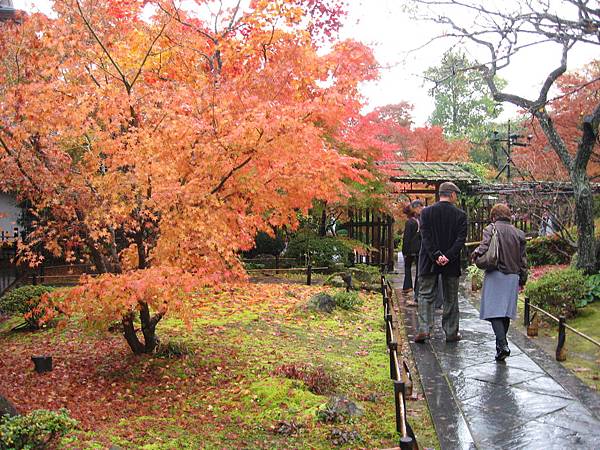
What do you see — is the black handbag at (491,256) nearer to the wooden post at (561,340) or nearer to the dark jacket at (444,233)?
the dark jacket at (444,233)

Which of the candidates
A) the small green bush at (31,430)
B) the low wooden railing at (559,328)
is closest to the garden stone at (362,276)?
the low wooden railing at (559,328)

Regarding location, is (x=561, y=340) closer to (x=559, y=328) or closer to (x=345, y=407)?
(x=559, y=328)

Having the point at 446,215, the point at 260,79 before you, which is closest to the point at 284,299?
the point at 260,79

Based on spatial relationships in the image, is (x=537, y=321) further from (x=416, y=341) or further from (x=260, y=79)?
(x=260, y=79)

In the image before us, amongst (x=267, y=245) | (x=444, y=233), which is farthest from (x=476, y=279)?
(x=267, y=245)

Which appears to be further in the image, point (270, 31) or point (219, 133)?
point (270, 31)

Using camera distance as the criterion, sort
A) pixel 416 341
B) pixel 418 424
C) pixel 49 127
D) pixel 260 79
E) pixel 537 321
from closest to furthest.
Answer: pixel 418 424
pixel 49 127
pixel 416 341
pixel 537 321
pixel 260 79

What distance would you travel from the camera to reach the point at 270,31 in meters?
11.6

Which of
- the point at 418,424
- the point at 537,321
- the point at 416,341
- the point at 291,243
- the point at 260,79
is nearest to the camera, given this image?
the point at 418,424

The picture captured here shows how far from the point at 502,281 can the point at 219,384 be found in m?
3.55

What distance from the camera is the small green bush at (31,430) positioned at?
434 cm

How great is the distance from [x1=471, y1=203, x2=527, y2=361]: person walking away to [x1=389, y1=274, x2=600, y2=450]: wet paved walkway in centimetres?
40

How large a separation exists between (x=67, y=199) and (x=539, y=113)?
8.19m

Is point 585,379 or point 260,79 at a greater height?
point 260,79
